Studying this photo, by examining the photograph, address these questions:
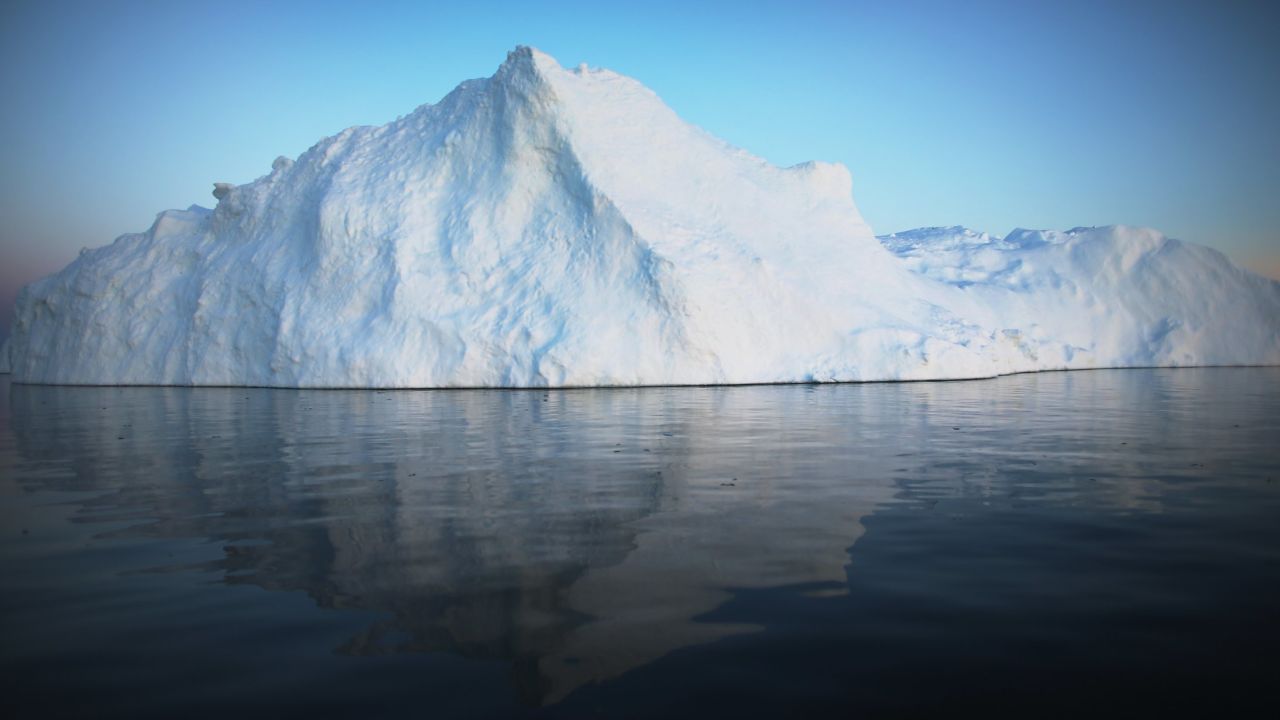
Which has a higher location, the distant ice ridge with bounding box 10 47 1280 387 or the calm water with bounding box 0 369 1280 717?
the distant ice ridge with bounding box 10 47 1280 387

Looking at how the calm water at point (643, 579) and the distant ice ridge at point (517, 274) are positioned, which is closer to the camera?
the calm water at point (643, 579)

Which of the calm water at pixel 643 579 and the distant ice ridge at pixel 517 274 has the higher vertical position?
the distant ice ridge at pixel 517 274

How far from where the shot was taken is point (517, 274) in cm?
2542

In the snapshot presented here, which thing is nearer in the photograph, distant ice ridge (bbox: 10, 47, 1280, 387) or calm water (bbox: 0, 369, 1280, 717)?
calm water (bbox: 0, 369, 1280, 717)

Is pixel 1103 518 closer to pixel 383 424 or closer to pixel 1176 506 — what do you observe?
pixel 1176 506

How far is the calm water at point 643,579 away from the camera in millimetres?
2883

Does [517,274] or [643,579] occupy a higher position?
[517,274]

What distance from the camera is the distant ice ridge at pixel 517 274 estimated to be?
79.9 ft

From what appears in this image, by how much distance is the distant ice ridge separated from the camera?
79.9ft

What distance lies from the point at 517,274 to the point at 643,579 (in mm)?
21934

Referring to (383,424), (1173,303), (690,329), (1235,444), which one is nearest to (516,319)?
(690,329)

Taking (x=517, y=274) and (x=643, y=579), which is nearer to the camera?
(x=643, y=579)

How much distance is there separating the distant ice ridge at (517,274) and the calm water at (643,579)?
15061 millimetres

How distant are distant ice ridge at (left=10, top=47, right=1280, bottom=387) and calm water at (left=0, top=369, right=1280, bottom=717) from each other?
1506 centimetres
